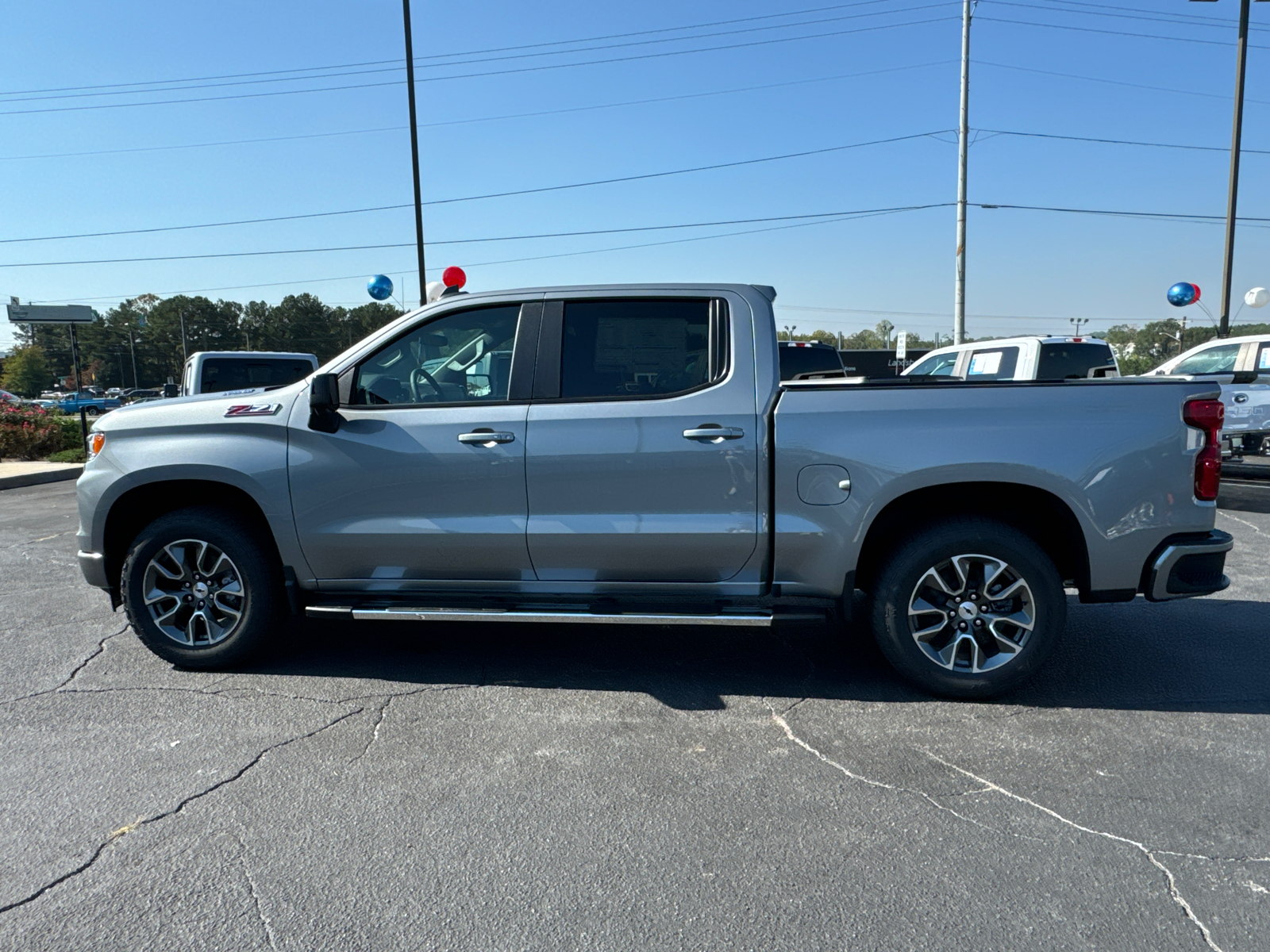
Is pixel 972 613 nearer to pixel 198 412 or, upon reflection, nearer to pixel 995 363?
pixel 198 412

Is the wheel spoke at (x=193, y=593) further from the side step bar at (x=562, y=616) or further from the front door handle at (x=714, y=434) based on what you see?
the front door handle at (x=714, y=434)

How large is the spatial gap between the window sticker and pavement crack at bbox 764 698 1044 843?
9425 mm

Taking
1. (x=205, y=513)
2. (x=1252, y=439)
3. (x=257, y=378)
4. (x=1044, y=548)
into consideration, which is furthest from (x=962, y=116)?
(x=205, y=513)

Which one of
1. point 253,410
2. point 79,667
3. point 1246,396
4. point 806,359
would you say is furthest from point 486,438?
point 1246,396

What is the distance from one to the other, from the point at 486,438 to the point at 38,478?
1329 centimetres

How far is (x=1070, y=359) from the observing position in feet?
37.2

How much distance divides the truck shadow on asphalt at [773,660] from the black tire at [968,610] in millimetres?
191

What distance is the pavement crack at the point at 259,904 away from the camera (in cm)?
236

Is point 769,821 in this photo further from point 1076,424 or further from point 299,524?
point 299,524

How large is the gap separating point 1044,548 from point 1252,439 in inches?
417

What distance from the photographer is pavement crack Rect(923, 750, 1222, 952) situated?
2396 millimetres

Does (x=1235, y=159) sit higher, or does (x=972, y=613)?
(x=1235, y=159)

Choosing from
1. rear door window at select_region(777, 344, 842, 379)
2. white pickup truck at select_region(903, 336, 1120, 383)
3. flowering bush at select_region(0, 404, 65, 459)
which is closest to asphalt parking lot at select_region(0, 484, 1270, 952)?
rear door window at select_region(777, 344, 842, 379)

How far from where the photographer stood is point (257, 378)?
36.5 feet
